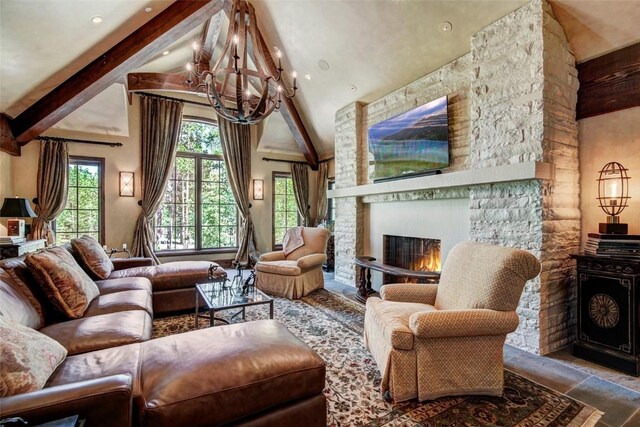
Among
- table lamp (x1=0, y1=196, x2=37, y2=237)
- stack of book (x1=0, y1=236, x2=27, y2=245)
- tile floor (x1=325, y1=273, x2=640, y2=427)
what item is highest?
table lamp (x1=0, y1=196, x2=37, y2=237)

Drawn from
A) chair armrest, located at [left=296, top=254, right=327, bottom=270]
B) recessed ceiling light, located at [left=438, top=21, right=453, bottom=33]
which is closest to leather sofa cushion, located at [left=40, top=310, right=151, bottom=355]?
chair armrest, located at [left=296, top=254, right=327, bottom=270]

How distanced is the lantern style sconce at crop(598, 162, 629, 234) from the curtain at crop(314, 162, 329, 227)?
545 centimetres

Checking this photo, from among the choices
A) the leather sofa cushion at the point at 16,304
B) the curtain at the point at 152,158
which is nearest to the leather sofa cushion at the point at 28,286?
the leather sofa cushion at the point at 16,304

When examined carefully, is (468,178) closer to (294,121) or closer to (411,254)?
(411,254)

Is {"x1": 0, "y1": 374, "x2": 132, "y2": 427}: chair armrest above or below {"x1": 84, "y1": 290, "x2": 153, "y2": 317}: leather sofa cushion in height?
above

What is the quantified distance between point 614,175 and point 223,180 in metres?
6.52

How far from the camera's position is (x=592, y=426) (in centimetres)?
185

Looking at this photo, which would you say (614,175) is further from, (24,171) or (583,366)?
(24,171)

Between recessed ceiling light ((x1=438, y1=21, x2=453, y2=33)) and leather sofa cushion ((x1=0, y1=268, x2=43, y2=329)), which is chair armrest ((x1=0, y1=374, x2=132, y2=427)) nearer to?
leather sofa cushion ((x1=0, y1=268, x2=43, y2=329))

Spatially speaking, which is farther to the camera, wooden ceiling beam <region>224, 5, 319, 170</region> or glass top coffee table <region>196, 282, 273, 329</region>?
wooden ceiling beam <region>224, 5, 319, 170</region>

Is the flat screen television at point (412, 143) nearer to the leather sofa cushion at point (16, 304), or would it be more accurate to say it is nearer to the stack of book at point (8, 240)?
Answer: the leather sofa cushion at point (16, 304)

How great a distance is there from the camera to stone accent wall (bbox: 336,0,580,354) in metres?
2.80

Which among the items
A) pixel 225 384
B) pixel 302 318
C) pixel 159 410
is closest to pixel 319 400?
pixel 225 384

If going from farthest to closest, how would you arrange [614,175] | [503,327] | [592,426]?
[614,175]
[503,327]
[592,426]
